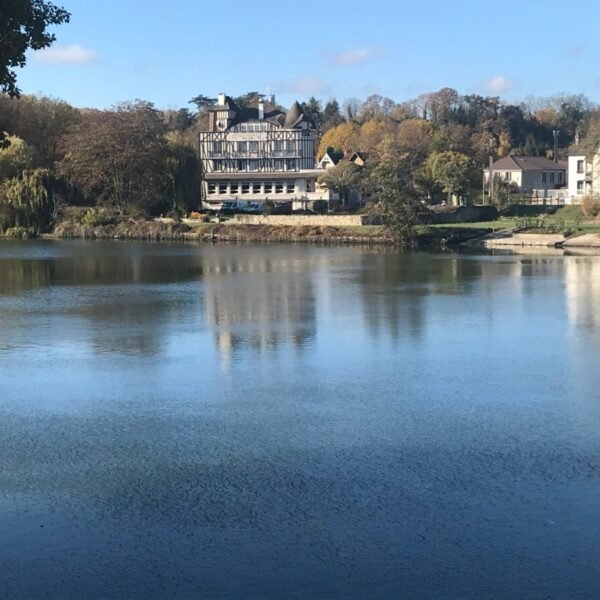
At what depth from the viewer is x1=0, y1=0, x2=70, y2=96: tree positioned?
8.50 m

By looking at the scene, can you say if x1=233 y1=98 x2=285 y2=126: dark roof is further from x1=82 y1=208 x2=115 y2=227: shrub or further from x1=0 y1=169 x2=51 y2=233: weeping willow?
x1=0 y1=169 x2=51 y2=233: weeping willow

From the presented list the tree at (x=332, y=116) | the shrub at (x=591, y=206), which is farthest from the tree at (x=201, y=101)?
the shrub at (x=591, y=206)

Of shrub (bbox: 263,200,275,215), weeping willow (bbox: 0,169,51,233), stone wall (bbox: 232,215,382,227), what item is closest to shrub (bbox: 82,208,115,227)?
weeping willow (bbox: 0,169,51,233)

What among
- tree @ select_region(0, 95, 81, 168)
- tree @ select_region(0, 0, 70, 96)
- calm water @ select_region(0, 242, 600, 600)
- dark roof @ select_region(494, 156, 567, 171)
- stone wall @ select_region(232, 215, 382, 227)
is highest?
tree @ select_region(0, 95, 81, 168)

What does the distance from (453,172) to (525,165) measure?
1775 centimetres

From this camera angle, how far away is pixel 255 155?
73.9 m

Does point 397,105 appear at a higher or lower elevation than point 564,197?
higher

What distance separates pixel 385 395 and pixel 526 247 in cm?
3654

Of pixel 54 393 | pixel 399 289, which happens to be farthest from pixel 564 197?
pixel 54 393

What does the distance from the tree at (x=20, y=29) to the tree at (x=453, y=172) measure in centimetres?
5216

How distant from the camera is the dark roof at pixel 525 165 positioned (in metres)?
74.2

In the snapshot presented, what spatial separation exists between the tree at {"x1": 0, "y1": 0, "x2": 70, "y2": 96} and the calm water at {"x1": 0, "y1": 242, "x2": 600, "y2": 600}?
440 centimetres

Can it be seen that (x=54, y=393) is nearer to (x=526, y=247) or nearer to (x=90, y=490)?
(x=90, y=490)

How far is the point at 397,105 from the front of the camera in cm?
10744
